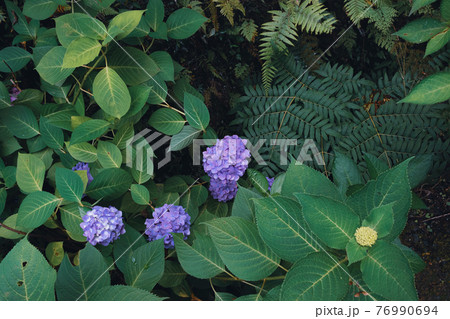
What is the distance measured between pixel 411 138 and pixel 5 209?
1.98 m

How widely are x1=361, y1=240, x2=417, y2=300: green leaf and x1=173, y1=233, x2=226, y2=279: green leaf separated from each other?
0.44m

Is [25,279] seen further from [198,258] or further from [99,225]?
[198,258]

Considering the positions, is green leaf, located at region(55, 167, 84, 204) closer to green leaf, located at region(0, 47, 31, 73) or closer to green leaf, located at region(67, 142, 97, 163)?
green leaf, located at region(67, 142, 97, 163)

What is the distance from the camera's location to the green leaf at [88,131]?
1375 millimetres

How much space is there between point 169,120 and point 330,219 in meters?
0.85

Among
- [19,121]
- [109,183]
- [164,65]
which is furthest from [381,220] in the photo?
[19,121]

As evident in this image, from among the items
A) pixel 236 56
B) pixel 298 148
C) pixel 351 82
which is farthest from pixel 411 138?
pixel 236 56

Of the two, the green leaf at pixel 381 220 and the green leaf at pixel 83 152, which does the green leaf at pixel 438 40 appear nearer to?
the green leaf at pixel 381 220

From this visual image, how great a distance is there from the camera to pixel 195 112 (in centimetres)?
143

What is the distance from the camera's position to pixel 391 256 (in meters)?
0.84

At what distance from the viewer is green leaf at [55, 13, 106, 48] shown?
1.34 meters

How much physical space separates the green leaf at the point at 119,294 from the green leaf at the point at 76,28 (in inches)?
34.7

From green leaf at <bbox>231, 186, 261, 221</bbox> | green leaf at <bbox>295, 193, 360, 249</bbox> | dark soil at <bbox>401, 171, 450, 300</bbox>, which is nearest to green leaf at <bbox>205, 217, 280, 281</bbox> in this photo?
green leaf at <bbox>231, 186, 261, 221</bbox>

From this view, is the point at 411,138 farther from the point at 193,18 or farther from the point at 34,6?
the point at 34,6
